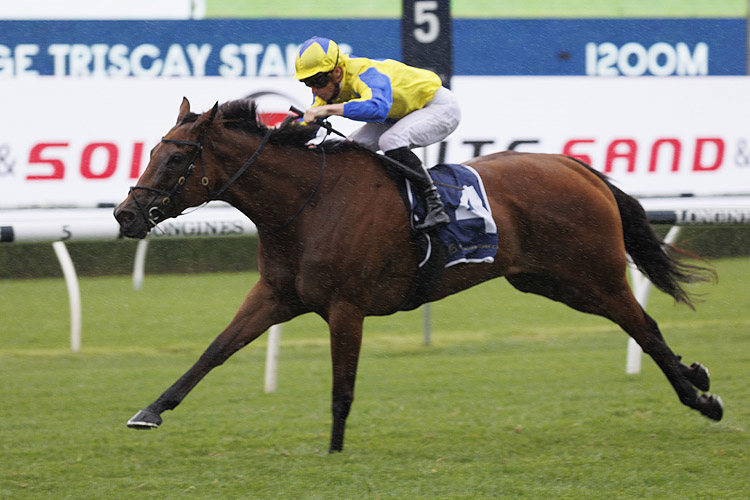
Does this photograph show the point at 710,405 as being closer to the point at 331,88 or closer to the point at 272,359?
the point at 331,88

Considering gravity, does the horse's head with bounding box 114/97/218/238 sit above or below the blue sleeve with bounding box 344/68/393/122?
below

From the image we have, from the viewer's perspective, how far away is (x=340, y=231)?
3.75m

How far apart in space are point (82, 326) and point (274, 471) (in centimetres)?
466

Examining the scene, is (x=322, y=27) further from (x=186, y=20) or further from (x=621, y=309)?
(x=621, y=309)

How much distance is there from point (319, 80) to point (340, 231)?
0.59 meters

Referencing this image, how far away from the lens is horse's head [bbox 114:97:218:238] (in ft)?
11.3

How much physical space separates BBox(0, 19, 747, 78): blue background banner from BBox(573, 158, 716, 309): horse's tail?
4.77 metres

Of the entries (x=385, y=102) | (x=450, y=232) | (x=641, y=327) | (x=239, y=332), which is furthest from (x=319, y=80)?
(x=641, y=327)

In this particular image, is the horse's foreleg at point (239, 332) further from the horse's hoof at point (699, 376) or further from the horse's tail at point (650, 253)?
the horse's hoof at point (699, 376)

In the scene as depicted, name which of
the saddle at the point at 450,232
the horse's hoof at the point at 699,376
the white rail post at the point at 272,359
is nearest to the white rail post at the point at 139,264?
the white rail post at the point at 272,359

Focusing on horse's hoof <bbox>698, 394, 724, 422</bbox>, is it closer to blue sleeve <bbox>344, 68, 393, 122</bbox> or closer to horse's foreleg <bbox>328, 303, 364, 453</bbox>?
horse's foreleg <bbox>328, 303, 364, 453</bbox>

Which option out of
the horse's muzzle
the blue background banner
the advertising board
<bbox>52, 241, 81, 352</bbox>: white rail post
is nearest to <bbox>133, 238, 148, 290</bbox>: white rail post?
the blue background banner

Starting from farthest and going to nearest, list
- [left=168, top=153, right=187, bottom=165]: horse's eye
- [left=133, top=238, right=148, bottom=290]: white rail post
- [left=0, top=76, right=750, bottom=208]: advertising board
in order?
[left=133, top=238, right=148, bottom=290]: white rail post
[left=0, top=76, right=750, bottom=208]: advertising board
[left=168, top=153, right=187, bottom=165]: horse's eye

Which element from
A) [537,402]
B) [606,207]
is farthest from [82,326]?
[606,207]
